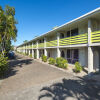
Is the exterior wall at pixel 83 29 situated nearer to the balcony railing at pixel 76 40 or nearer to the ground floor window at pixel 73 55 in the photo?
the balcony railing at pixel 76 40

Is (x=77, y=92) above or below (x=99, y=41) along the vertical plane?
below

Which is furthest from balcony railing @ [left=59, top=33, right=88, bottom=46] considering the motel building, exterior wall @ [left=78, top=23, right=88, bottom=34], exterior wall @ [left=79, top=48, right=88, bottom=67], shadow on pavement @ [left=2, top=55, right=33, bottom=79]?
shadow on pavement @ [left=2, top=55, right=33, bottom=79]

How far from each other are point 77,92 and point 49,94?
159 cm

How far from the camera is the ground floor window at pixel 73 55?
11.1 m

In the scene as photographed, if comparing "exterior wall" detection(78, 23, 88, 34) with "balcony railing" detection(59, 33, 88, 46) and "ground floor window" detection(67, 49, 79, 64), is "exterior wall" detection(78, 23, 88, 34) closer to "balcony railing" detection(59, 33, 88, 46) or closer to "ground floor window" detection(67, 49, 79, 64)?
"balcony railing" detection(59, 33, 88, 46)

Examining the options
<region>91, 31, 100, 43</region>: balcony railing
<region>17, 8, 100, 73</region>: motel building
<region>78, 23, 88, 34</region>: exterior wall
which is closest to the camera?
<region>91, 31, 100, 43</region>: balcony railing

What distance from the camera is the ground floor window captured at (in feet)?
36.3

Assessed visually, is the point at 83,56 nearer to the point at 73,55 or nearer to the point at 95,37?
the point at 73,55

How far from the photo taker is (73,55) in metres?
11.5

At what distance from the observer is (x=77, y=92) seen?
414cm

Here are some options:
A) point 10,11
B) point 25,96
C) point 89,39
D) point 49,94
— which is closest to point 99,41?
point 89,39

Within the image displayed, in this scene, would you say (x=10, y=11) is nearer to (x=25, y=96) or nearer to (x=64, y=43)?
(x=64, y=43)

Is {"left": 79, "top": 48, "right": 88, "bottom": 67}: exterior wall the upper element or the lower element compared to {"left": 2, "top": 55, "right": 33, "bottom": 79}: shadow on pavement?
upper

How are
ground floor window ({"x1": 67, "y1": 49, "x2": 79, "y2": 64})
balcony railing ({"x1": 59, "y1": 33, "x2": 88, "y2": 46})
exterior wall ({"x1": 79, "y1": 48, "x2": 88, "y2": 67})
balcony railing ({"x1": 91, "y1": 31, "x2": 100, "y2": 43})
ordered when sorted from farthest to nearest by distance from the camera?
ground floor window ({"x1": 67, "y1": 49, "x2": 79, "y2": 64}) → exterior wall ({"x1": 79, "y1": 48, "x2": 88, "y2": 67}) → balcony railing ({"x1": 59, "y1": 33, "x2": 88, "y2": 46}) → balcony railing ({"x1": 91, "y1": 31, "x2": 100, "y2": 43})
